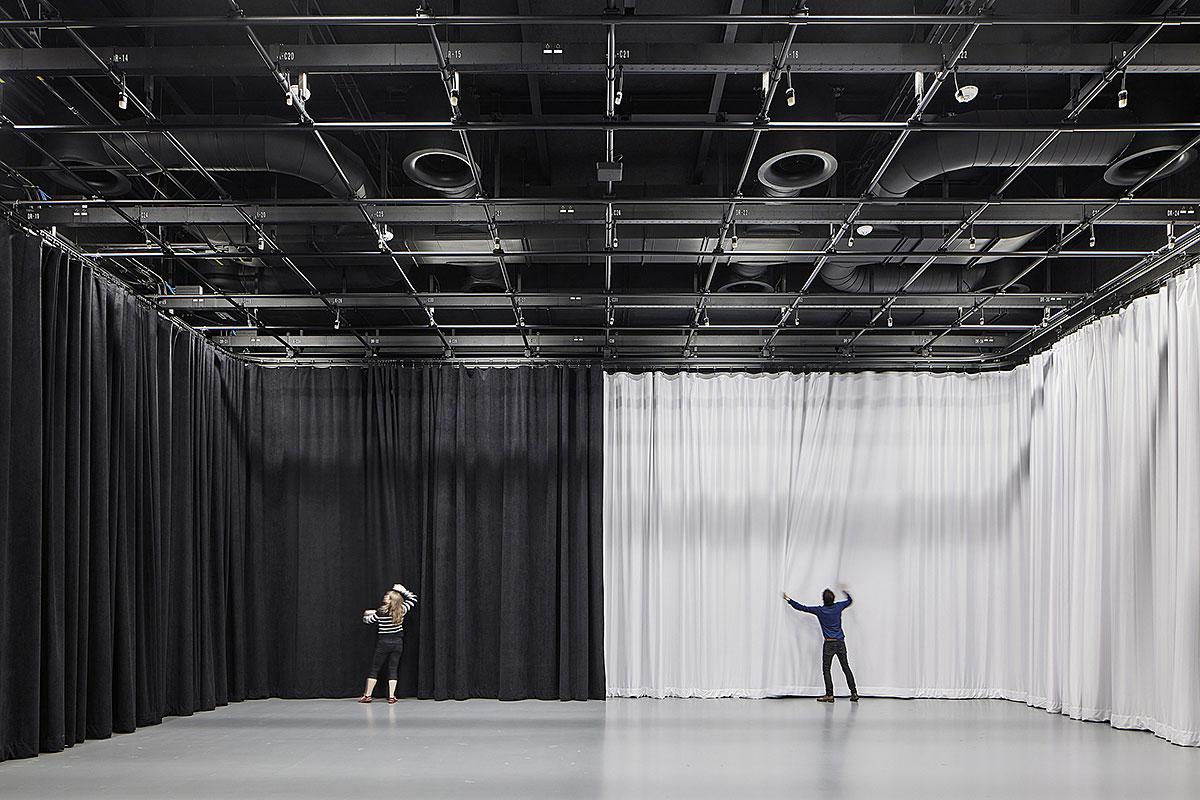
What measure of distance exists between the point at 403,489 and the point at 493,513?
138 cm

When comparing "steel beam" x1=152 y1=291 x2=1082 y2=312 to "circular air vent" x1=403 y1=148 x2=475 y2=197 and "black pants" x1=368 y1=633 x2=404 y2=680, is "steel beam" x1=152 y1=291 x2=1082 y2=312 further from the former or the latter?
"black pants" x1=368 y1=633 x2=404 y2=680

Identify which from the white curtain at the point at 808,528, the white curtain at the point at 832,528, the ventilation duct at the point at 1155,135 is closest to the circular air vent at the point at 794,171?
the ventilation duct at the point at 1155,135

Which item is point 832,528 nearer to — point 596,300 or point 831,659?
point 831,659

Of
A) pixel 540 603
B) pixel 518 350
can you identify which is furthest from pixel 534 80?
pixel 540 603

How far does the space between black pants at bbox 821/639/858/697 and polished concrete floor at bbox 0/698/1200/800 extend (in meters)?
0.83

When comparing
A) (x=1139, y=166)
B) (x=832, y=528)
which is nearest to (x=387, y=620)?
(x=832, y=528)

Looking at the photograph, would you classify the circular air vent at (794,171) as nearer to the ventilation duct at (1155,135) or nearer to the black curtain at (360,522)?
the ventilation duct at (1155,135)

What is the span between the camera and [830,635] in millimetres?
16188

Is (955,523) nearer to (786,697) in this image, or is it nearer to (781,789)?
(786,697)

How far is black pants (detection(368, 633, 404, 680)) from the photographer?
52.2 feet

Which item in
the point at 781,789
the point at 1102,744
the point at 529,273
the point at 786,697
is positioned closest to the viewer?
the point at 781,789

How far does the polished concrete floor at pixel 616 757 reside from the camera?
30.2 feet

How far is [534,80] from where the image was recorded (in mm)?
9602

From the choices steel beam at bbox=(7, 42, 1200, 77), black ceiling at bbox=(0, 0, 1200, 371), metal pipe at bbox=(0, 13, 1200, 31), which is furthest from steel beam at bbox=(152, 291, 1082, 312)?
metal pipe at bbox=(0, 13, 1200, 31)
